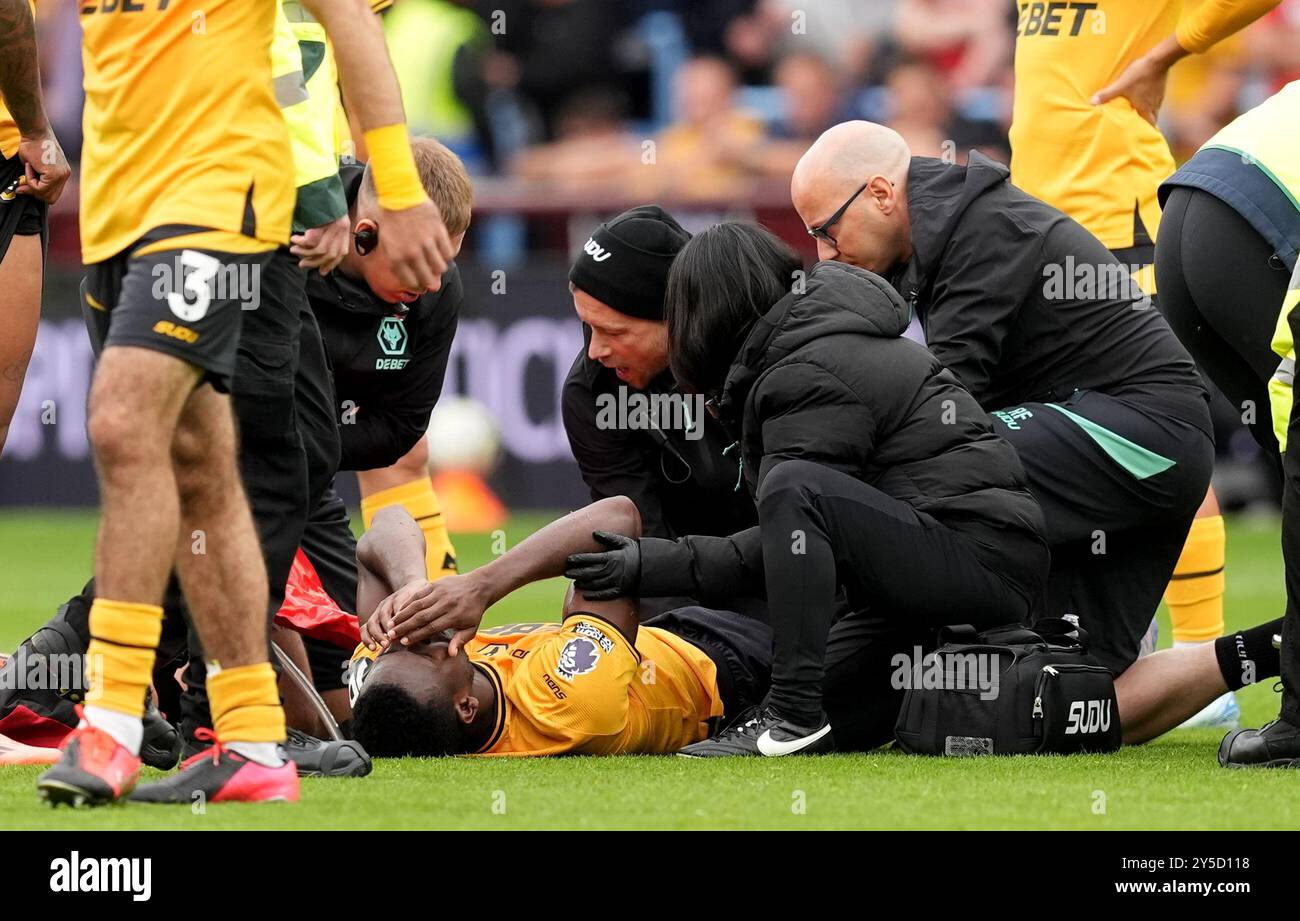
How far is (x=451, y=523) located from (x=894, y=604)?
7.71 m

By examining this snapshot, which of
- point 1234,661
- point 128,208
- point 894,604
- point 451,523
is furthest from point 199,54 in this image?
point 451,523

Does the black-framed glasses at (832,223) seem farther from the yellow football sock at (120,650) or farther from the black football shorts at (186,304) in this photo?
the yellow football sock at (120,650)

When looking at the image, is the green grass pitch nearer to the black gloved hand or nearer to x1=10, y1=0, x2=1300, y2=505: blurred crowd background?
the black gloved hand

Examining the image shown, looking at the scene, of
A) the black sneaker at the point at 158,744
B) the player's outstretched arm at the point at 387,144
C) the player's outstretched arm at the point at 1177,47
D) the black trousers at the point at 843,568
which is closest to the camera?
the player's outstretched arm at the point at 387,144

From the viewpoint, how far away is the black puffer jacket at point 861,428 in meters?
4.93

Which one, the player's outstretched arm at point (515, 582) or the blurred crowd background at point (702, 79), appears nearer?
the player's outstretched arm at point (515, 582)

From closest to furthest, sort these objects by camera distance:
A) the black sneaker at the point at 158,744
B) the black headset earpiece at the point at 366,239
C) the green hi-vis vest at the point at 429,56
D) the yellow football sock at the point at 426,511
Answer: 1. the black sneaker at the point at 158,744
2. the black headset earpiece at the point at 366,239
3. the yellow football sock at the point at 426,511
4. the green hi-vis vest at the point at 429,56

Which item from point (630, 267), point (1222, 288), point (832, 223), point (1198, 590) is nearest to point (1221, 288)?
point (1222, 288)

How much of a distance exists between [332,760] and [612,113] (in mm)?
9885

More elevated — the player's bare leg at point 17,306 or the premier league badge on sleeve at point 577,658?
the player's bare leg at point 17,306

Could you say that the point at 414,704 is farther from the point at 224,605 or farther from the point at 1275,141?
the point at 1275,141

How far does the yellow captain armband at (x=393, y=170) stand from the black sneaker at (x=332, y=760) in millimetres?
1270

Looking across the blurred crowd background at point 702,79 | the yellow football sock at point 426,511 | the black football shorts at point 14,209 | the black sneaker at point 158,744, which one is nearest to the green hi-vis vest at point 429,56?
the blurred crowd background at point 702,79

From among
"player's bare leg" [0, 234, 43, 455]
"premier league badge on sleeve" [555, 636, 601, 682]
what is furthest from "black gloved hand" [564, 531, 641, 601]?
"player's bare leg" [0, 234, 43, 455]
